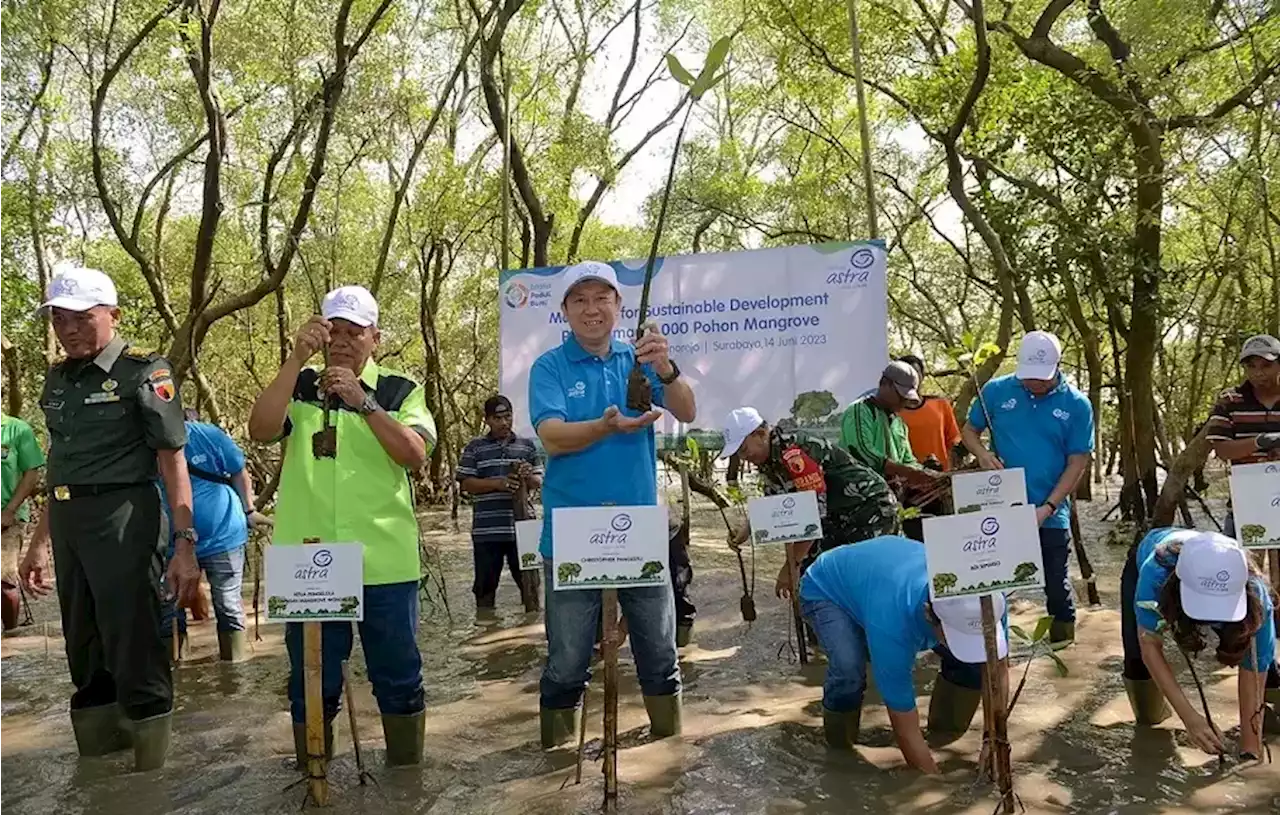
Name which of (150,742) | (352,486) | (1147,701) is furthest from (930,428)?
(150,742)

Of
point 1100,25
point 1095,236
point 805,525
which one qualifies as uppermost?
point 1100,25

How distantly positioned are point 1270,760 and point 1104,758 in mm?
554

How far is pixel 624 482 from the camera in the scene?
3.72 m

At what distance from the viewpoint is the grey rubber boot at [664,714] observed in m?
4.09

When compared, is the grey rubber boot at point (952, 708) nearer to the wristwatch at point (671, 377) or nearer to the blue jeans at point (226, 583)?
the wristwatch at point (671, 377)

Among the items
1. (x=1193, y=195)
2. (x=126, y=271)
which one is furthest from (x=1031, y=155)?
(x=126, y=271)

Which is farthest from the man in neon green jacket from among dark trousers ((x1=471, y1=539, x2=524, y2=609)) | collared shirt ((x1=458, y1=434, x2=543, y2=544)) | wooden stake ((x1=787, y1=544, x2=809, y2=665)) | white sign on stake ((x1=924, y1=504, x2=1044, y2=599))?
dark trousers ((x1=471, y1=539, x2=524, y2=609))

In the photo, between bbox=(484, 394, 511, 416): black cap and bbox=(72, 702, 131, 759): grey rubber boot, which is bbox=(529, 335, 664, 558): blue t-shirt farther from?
bbox=(484, 394, 511, 416): black cap

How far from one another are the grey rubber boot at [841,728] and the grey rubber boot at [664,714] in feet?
2.00

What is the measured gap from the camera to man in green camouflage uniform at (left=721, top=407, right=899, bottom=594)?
16.6 feet

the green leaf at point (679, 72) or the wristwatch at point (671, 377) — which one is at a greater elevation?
the green leaf at point (679, 72)

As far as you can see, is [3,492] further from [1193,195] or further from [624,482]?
[1193,195]

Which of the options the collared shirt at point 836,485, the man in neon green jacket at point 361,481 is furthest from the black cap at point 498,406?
the man in neon green jacket at point 361,481

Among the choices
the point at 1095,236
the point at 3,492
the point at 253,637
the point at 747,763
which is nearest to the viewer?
the point at 747,763
